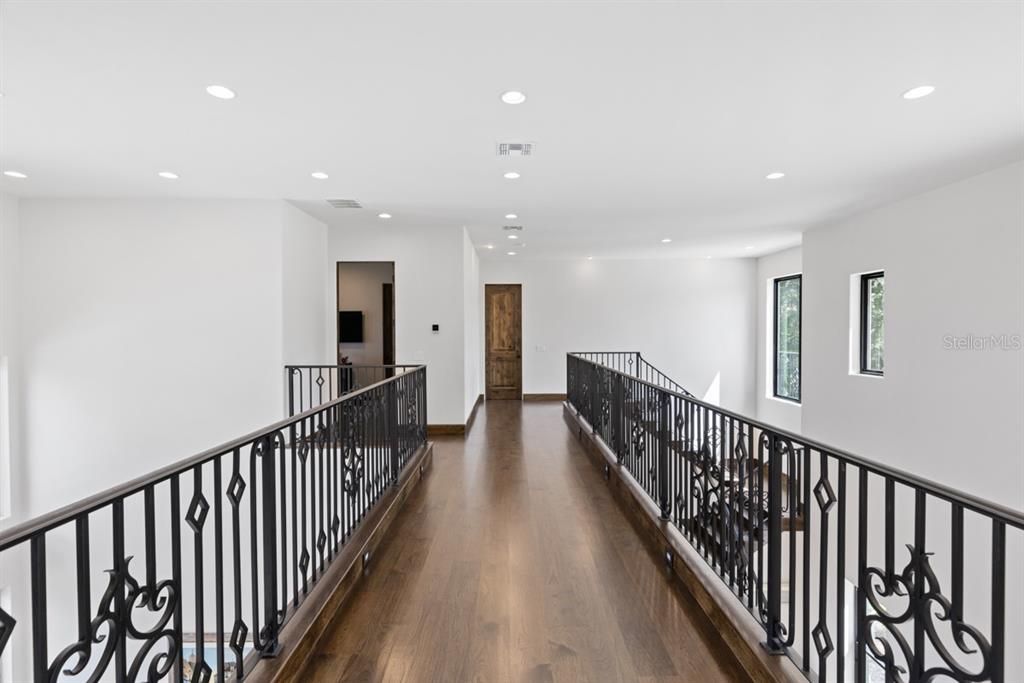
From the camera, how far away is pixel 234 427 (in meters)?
5.25

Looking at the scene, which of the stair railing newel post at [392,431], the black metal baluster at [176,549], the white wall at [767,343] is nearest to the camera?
the black metal baluster at [176,549]

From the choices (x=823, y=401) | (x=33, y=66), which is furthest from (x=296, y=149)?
(x=823, y=401)

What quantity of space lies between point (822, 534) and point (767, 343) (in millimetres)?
9099

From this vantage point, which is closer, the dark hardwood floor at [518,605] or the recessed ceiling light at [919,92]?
the dark hardwood floor at [518,605]

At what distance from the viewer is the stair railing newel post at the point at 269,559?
1.93m

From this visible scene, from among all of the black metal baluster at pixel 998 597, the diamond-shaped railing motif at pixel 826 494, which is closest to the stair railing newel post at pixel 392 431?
the diamond-shaped railing motif at pixel 826 494

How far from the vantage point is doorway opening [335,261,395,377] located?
413 inches

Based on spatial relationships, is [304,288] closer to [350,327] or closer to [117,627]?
[350,327]

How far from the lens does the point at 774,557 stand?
6.51 ft

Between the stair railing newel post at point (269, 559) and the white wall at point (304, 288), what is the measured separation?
364cm

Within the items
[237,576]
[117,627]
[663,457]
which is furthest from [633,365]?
[117,627]

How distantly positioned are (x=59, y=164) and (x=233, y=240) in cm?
143

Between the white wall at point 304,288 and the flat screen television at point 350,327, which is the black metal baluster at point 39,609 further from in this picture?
the flat screen television at point 350,327

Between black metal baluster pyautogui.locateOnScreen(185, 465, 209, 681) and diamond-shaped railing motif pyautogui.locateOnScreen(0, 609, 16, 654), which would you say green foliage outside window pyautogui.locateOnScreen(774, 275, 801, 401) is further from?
diamond-shaped railing motif pyautogui.locateOnScreen(0, 609, 16, 654)
